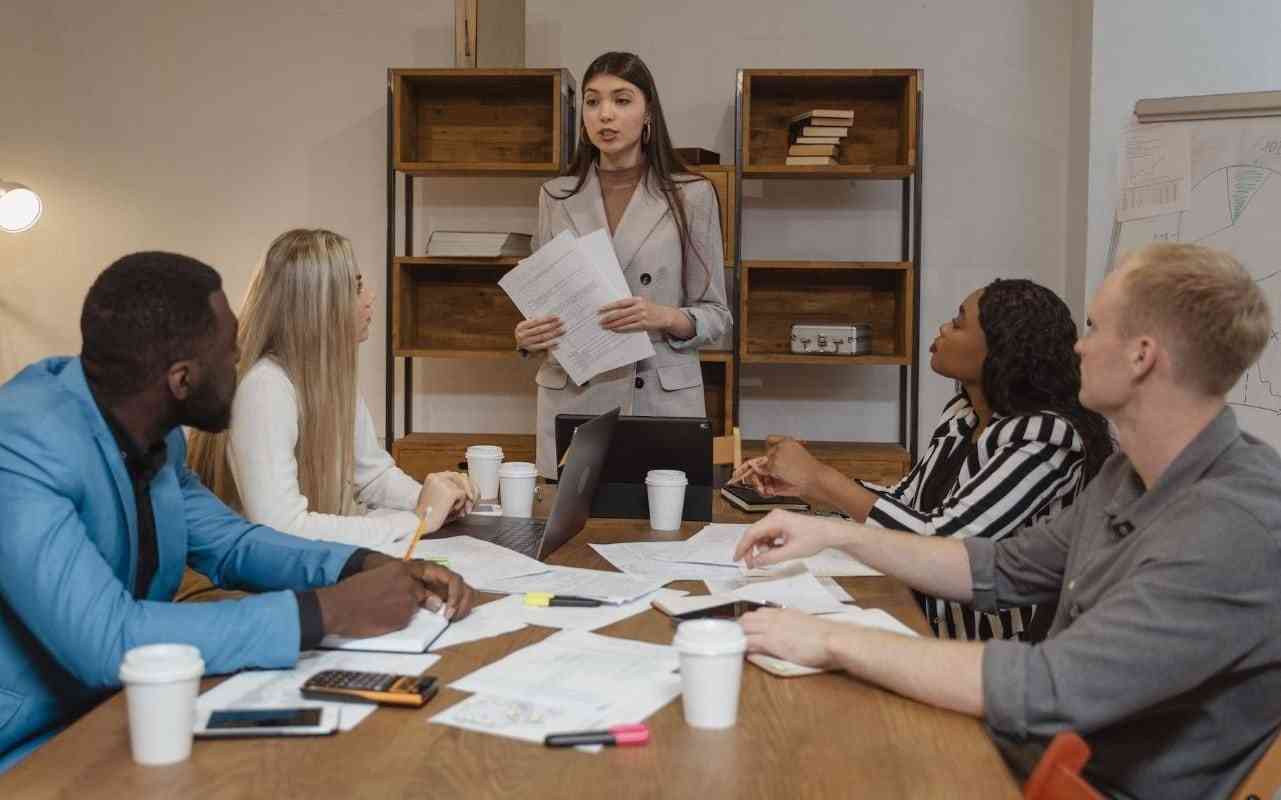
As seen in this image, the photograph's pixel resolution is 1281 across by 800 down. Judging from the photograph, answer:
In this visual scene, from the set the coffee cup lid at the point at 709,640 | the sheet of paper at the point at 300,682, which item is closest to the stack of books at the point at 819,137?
the sheet of paper at the point at 300,682

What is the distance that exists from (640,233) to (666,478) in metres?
1.11

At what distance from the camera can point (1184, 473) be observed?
1381mm

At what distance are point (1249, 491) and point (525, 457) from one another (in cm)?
321

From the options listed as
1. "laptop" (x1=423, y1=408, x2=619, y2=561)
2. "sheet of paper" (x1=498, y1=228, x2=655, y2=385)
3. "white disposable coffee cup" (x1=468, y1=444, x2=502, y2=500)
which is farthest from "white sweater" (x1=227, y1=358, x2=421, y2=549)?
"sheet of paper" (x1=498, y1=228, x2=655, y2=385)

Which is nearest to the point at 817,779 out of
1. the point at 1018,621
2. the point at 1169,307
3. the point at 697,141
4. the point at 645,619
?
the point at 645,619

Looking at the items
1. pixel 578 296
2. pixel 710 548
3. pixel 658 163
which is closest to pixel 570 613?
pixel 710 548

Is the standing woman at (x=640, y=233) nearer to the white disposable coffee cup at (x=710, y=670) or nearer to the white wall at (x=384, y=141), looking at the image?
the white wall at (x=384, y=141)

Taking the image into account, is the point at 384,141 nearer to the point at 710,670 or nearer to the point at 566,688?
the point at 566,688

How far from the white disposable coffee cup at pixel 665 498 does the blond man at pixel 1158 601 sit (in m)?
0.81

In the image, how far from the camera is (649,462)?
2.39m

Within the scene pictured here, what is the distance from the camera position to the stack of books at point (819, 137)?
13.5ft

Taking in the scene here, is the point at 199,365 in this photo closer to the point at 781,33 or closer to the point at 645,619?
the point at 645,619

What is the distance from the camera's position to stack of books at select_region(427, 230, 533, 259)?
4.16 metres

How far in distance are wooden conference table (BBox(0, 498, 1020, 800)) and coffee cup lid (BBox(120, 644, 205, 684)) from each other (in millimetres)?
85
